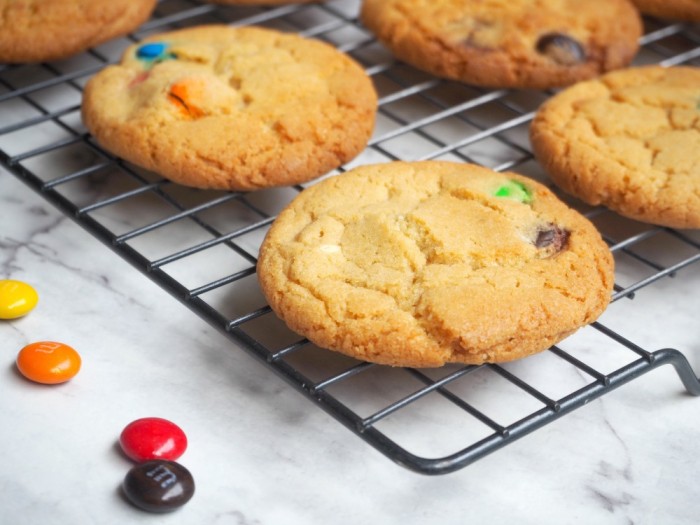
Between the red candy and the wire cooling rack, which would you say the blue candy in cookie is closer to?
the wire cooling rack

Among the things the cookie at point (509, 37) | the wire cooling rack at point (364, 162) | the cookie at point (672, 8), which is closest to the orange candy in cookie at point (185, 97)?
the wire cooling rack at point (364, 162)

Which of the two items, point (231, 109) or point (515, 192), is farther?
point (231, 109)

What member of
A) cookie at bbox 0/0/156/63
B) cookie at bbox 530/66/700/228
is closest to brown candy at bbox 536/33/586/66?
cookie at bbox 530/66/700/228

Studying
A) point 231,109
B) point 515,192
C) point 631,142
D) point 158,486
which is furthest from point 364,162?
point 158,486

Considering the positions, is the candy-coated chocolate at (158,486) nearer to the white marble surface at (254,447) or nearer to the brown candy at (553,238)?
the white marble surface at (254,447)

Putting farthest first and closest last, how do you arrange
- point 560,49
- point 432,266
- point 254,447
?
point 560,49, point 432,266, point 254,447

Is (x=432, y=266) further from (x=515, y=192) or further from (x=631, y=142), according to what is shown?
(x=631, y=142)
